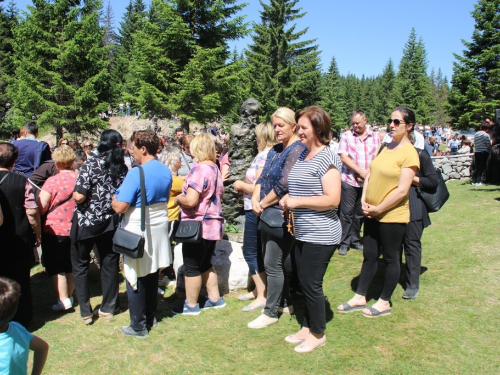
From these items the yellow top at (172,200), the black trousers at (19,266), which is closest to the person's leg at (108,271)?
the black trousers at (19,266)

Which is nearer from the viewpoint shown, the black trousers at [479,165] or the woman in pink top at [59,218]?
the woman in pink top at [59,218]

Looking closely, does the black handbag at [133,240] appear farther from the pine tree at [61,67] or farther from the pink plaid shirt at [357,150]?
the pine tree at [61,67]

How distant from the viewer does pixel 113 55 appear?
5441 cm

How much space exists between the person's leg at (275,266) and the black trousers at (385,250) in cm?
84

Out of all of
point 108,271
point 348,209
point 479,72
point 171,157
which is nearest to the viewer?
point 108,271

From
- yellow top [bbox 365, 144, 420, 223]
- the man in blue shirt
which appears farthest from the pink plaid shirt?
the man in blue shirt

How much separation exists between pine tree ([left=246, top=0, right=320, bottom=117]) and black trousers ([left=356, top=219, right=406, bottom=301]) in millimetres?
30947

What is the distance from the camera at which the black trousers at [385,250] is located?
3809 millimetres

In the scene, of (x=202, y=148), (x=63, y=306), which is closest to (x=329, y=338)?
(x=202, y=148)

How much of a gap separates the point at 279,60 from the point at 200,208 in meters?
34.3

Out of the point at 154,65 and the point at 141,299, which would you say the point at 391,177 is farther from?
the point at 154,65

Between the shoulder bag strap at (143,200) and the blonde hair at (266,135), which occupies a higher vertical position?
the blonde hair at (266,135)

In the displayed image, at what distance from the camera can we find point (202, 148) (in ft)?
13.4

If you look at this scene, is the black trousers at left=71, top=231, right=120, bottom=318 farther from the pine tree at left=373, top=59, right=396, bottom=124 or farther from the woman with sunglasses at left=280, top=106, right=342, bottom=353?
the pine tree at left=373, top=59, right=396, bottom=124
